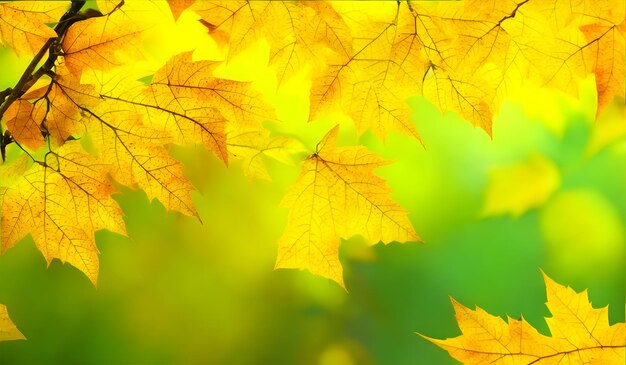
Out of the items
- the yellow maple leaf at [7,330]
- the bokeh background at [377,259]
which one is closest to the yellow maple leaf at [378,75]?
the yellow maple leaf at [7,330]

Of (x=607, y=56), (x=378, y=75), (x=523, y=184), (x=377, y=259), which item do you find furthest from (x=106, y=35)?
(x=523, y=184)

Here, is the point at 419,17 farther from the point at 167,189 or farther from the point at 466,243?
the point at 466,243

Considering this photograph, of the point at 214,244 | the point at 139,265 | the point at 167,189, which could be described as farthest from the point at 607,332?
the point at 139,265

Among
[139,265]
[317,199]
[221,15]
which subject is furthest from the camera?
[139,265]

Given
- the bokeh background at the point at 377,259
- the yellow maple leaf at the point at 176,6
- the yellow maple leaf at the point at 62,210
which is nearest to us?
the yellow maple leaf at the point at 176,6

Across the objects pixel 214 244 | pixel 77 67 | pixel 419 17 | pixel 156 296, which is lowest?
pixel 156 296

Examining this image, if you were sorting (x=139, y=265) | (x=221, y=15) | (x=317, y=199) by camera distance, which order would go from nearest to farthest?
(x=221, y=15)
(x=317, y=199)
(x=139, y=265)

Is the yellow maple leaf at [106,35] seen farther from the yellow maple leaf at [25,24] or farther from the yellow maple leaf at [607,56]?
the yellow maple leaf at [607,56]
